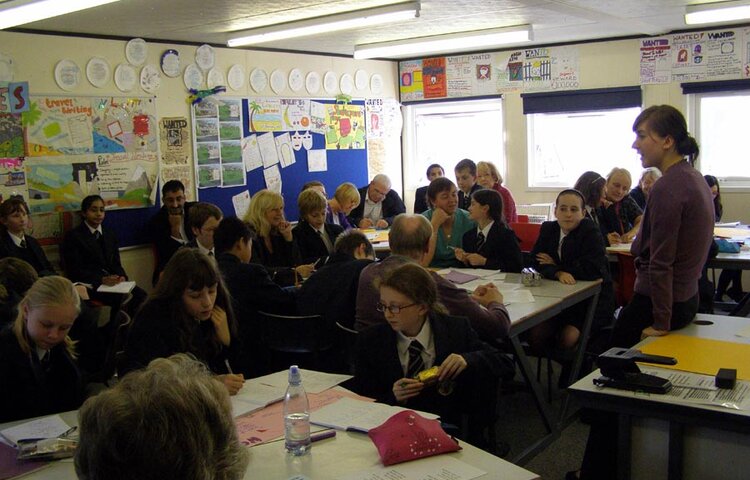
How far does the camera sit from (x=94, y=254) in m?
6.23

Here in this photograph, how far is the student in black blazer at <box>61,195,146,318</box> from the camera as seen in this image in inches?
242

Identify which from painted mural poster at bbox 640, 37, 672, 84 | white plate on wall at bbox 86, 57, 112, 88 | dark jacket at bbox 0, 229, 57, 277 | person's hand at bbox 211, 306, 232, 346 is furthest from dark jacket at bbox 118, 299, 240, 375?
painted mural poster at bbox 640, 37, 672, 84

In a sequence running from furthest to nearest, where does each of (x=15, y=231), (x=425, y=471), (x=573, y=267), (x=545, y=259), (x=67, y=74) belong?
1. (x=67, y=74)
2. (x=15, y=231)
3. (x=545, y=259)
4. (x=573, y=267)
5. (x=425, y=471)

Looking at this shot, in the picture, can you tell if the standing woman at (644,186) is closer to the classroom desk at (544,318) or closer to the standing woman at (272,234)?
the classroom desk at (544,318)

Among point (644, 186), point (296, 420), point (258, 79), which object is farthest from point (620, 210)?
point (296, 420)

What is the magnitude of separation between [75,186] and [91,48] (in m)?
1.18

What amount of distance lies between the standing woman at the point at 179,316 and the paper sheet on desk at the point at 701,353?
163 cm

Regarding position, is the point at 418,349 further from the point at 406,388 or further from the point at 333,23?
the point at 333,23

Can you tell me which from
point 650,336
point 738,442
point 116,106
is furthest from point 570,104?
point 738,442

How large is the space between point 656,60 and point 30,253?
20.7ft

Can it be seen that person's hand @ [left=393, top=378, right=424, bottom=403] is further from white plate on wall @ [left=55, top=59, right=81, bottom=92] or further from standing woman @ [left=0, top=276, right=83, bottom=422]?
white plate on wall @ [left=55, top=59, right=81, bottom=92]

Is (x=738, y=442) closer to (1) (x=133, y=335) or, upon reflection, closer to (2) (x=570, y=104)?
(1) (x=133, y=335)

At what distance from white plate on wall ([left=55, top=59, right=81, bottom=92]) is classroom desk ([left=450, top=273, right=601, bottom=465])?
3.93 m

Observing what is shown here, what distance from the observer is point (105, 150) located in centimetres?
659
